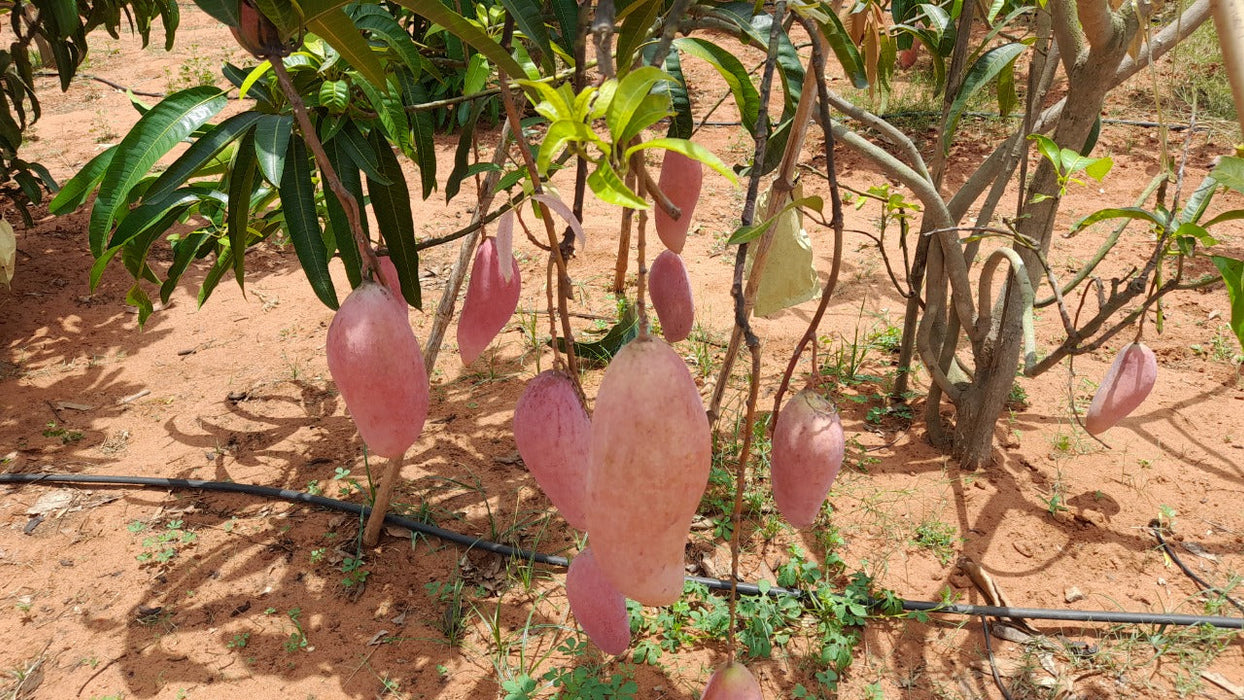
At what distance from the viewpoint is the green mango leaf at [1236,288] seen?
105 cm

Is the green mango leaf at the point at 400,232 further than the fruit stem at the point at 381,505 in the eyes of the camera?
No

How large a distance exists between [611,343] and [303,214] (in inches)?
49.8

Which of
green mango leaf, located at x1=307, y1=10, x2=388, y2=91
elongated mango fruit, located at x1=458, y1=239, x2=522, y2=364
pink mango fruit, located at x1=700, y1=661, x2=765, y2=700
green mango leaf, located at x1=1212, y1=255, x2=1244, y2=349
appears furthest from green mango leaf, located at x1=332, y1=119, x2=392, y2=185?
green mango leaf, located at x1=1212, y1=255, x2=1244, y2=349

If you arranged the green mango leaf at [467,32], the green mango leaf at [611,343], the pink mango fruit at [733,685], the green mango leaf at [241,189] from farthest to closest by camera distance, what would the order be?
the green mango leaf at [611,343] < the green mango leaf at [241,189] < the pink mango fruit at [733,685] < the green mango leaf at [467,32]

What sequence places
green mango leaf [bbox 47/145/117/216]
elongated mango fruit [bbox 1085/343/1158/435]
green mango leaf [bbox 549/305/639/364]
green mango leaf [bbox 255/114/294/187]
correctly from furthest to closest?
green mango leaf [bbox 549/305/639/364] → elongated mango fruit [bbox 1085/343/1158/435] → green mango leaf [bbox 47/145/117/216] → green mango leaf [bbox 255/114/294/187]

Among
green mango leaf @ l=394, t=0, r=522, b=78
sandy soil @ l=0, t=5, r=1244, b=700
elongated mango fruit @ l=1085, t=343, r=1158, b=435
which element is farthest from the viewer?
sandy soil @ l=0, t=5, r=1244, b=700

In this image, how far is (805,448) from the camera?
34.4 inches

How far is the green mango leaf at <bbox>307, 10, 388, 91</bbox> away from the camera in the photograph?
68 centimetres

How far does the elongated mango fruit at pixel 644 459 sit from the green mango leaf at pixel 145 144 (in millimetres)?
626

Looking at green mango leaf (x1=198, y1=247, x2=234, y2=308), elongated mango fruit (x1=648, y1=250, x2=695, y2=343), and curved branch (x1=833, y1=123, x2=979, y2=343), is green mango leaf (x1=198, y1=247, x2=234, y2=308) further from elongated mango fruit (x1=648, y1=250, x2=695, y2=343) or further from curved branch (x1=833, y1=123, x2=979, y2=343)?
curved branch (x1=833, y1=123, x2=979, y2=343)

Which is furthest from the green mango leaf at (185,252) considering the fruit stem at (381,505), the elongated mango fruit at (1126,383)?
the elongated mango fruit at (1126,383)

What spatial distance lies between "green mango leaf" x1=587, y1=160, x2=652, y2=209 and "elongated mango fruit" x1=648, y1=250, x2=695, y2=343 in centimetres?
45

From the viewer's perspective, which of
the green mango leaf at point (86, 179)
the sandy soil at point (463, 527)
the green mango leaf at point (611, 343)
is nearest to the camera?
the green mango leaf at point (86, 179)

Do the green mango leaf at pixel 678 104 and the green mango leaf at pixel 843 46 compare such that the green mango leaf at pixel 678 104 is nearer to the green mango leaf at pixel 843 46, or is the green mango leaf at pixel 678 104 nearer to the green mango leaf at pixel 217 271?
the green mango leaf at pixel 843 46
